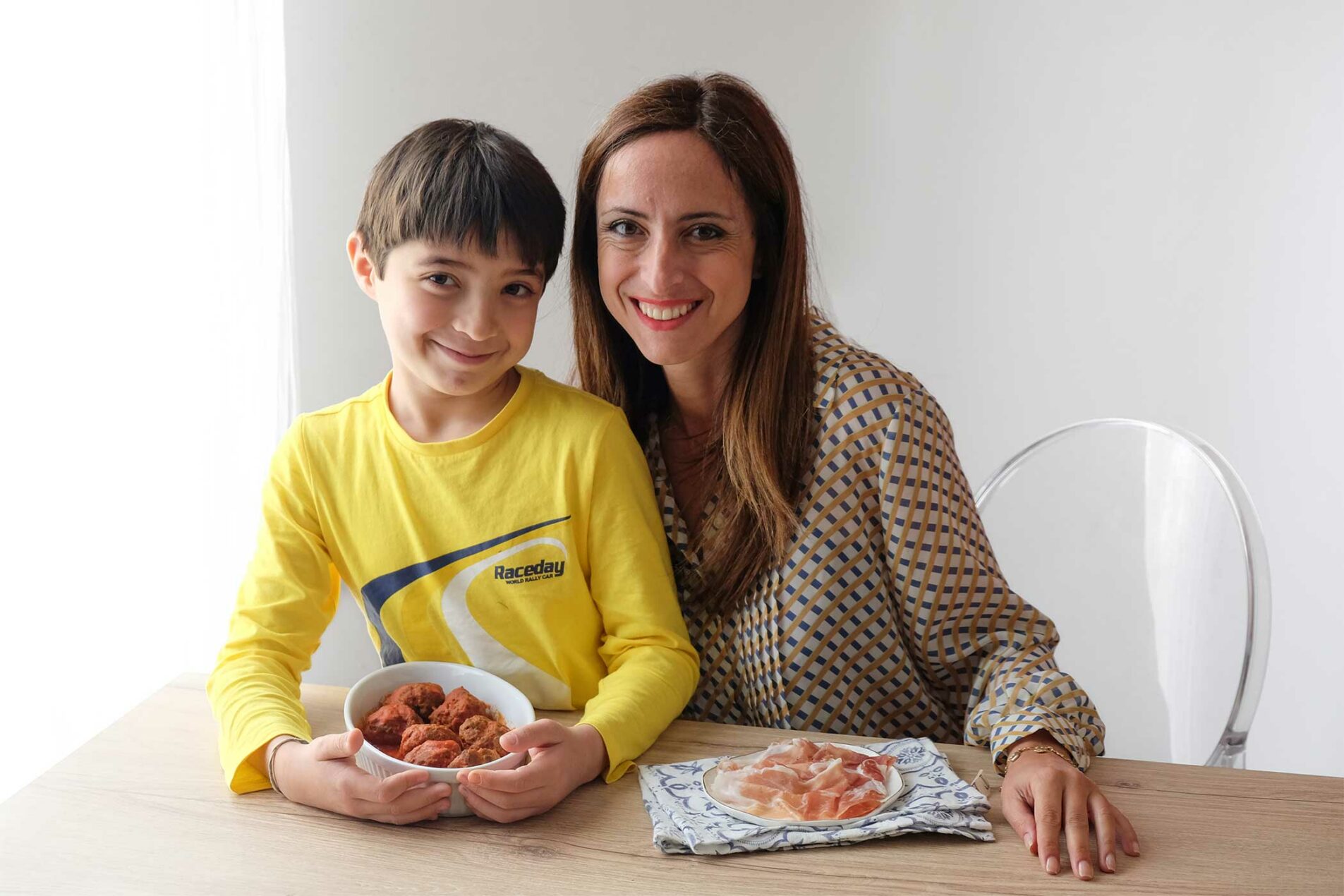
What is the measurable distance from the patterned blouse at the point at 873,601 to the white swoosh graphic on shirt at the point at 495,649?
23 cm

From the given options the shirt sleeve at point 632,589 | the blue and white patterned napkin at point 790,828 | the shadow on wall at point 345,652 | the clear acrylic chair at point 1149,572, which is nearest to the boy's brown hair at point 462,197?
the shirt sleeve at point 632,589

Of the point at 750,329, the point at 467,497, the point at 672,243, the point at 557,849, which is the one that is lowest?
the point at 557,849

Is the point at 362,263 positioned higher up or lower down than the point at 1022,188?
lower down

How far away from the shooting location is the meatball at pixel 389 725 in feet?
3.83

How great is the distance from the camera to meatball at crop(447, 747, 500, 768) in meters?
1.10

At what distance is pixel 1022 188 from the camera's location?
292 centimetres

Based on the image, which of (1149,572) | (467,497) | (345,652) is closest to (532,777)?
(467,497)

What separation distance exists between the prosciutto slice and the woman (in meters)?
0.25

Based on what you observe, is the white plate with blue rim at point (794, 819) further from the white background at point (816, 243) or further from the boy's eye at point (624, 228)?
the white background at point (816, 243)

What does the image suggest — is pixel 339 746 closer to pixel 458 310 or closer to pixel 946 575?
pixel 458 310

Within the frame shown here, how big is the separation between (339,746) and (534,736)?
185 mm

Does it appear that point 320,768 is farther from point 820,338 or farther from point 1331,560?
point 1331,560

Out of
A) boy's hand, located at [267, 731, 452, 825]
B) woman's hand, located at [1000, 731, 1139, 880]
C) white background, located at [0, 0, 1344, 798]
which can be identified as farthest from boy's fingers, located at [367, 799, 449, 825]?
white background, located at [0, 0, 1344, 798]

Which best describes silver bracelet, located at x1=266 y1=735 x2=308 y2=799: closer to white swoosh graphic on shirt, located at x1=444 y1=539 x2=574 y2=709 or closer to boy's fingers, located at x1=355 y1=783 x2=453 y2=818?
boy's fingers, located at x1=355 y1=783 x2=453 y2=818
